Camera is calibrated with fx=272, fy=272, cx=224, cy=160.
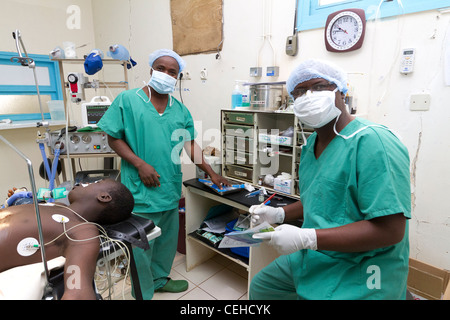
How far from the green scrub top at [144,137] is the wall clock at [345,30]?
1.12 meters

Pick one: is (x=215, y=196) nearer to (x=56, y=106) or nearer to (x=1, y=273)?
(x=1, y=273)

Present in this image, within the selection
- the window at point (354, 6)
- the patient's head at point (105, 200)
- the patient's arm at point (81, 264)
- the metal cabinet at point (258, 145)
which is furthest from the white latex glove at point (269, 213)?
the window at point (354, 6)

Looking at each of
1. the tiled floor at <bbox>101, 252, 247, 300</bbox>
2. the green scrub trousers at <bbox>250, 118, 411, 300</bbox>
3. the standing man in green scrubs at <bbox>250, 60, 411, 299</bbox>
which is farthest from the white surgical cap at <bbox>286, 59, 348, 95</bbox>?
the tiled floor at <bbox>101, 252, 247, 300</bbox>

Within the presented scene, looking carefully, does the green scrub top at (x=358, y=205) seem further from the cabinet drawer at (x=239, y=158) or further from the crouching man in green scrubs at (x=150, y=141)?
the crouching man in green scrubs at (x=150, y=141)

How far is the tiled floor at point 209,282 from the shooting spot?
198cm

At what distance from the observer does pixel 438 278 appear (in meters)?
1.47

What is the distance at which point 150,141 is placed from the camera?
66.1 inches

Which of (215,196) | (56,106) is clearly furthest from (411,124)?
(56,106)

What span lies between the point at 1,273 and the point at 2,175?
10.3ft

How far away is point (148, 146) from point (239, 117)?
2.21ft

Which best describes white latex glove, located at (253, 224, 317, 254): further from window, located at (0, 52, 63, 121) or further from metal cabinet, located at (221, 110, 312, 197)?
window, located at (0, 52, 63, 121)

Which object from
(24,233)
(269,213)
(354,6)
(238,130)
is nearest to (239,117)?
(238,130)

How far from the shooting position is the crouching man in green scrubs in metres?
1.66

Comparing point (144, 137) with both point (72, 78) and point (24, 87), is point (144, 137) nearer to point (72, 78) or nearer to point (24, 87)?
point (72, 78)
